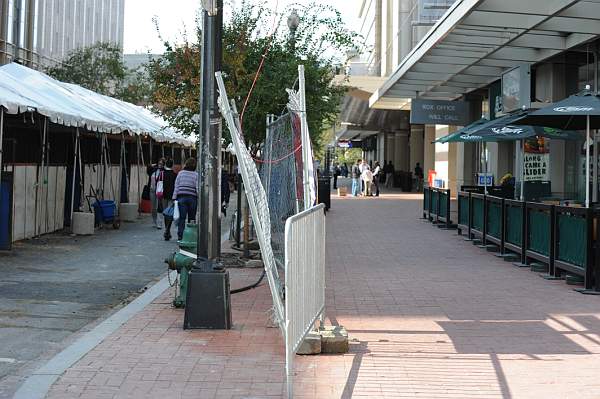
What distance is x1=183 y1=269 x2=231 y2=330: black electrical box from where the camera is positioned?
7777 millimetres

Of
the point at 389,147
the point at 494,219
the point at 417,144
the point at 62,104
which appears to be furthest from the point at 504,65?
the point at 389,147

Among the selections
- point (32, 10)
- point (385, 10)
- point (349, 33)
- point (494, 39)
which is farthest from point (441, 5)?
point (385, 10)

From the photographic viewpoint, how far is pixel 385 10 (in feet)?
177

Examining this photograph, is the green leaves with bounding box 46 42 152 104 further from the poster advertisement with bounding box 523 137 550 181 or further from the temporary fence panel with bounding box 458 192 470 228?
the temporary fence panel with bounding box 458 192 470 228

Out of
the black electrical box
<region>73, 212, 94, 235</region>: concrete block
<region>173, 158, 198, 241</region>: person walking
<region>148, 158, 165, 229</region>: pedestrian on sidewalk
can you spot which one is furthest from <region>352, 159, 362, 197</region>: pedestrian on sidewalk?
the black electrical box

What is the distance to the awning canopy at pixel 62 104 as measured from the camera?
46.6 feet

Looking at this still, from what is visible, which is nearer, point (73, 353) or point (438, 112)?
point (73, 353)

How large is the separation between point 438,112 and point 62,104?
1296 centimetres

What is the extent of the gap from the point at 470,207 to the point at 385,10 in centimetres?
3912

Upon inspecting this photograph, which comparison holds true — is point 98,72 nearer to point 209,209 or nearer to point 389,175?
point 389,175

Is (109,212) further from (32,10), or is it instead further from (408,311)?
(32,10)

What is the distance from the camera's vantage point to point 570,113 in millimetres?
11477

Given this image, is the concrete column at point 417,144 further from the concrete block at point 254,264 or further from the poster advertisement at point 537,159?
the concrete block at point 254,264

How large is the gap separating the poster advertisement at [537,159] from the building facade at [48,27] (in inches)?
981
